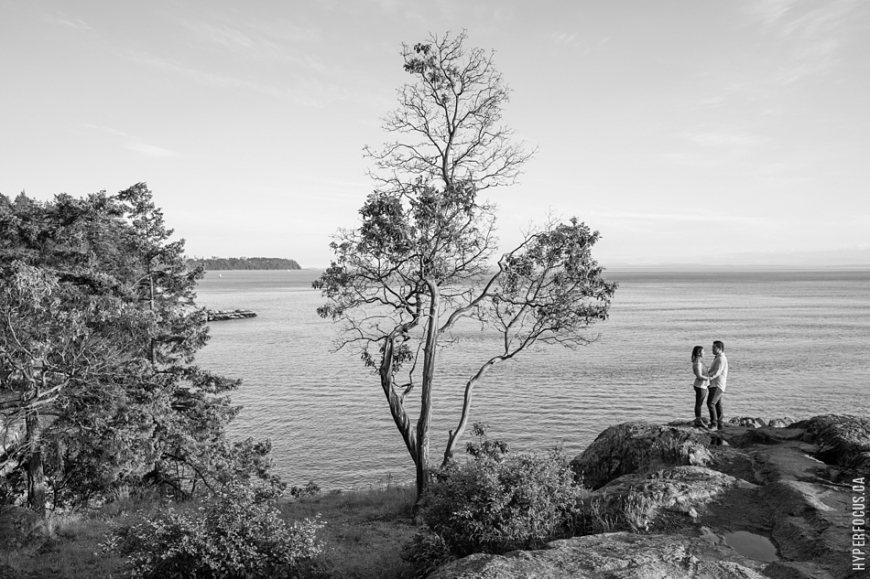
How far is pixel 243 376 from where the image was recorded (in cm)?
5122

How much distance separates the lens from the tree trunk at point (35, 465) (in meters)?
15.8

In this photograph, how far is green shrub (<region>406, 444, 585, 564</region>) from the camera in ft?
32.2

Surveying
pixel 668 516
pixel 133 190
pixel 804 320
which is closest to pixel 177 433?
pixel 133 190

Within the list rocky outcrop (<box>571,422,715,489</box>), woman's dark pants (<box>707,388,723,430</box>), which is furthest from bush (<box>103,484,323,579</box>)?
woman's dark pants (<box>707,388,723,430</box>)

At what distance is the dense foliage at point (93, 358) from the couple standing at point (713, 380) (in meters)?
13.5

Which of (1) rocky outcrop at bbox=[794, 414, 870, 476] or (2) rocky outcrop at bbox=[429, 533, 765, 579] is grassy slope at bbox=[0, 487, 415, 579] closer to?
(2) rocky outcrop at bbox=[429, 533, 765, 579]

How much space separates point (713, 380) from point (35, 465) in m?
21.2

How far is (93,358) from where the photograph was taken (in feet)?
52.4

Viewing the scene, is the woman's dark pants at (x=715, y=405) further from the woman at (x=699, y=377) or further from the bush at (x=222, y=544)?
the bush at (x=222, y=544)

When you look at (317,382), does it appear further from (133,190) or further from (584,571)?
(584,571)

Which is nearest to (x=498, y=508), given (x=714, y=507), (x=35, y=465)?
(x=714, y=507)

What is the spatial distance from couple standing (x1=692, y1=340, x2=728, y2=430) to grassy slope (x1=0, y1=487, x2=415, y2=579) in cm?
948

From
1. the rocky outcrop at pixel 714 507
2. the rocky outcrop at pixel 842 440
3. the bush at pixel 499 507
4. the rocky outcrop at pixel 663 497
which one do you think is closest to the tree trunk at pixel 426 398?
the rocky outcrop at pixel 714 507

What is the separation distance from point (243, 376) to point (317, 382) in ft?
26.4
